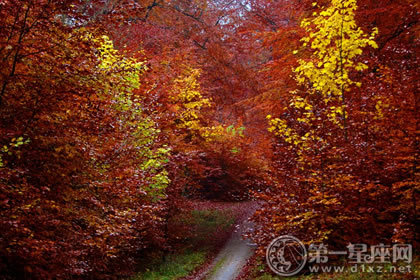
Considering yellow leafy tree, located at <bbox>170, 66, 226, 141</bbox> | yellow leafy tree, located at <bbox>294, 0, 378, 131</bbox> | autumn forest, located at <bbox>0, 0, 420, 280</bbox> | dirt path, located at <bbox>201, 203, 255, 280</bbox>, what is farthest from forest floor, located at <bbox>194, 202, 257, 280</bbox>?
yellow leafy tree, located at <bbox>170, 66, 226, 141</bbox>

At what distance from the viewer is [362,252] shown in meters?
7.45

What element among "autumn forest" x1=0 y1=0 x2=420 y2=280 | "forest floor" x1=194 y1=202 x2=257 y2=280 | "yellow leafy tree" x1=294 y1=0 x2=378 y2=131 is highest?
"yellow leafy tree" x1=294 y1=0 x2=378 y2=131

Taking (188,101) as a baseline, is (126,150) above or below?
below

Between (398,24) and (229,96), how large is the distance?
44.6 feet

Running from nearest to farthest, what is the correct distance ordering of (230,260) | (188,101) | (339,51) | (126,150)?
(339,51)
(126,150)
(230,260)
(188,101)

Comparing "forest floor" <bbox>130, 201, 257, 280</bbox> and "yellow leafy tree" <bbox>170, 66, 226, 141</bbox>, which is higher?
"yellow leafy tree" <bbox>170, 66, 226, 141</bbox>

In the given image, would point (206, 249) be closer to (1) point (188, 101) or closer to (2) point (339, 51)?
(1) point (188, 101)

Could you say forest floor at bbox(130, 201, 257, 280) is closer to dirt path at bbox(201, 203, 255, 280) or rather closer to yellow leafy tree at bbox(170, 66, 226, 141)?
dirt path at bbox(201, 203, 255, 280)

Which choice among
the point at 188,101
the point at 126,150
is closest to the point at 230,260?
the point at 126,150

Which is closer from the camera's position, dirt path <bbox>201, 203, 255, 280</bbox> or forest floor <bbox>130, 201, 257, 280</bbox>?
dirt path <bbox>201, 203, 255, 280</bbox>

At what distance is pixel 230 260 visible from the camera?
1394 centimetres

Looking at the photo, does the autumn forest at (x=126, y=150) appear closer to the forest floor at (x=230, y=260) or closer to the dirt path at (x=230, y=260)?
the forest floor at (x=230, y=260)

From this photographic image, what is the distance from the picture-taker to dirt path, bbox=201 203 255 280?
12019 mm

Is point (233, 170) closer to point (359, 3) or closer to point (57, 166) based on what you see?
point (359, 3)
